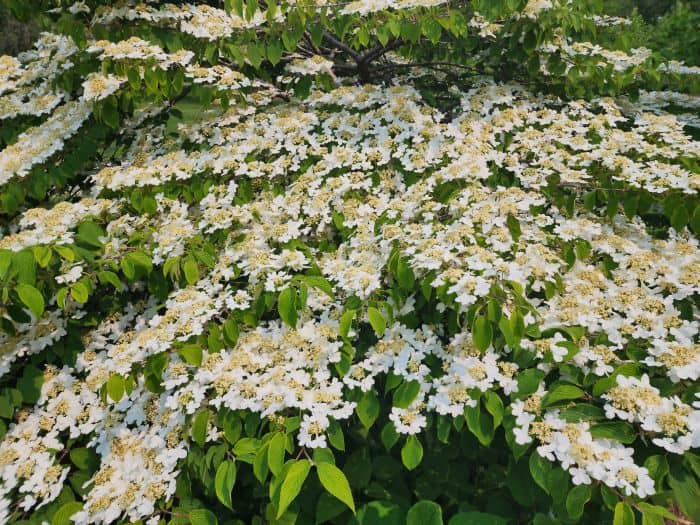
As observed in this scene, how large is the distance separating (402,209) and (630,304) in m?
0.94

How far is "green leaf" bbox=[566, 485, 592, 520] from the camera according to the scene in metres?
1.19

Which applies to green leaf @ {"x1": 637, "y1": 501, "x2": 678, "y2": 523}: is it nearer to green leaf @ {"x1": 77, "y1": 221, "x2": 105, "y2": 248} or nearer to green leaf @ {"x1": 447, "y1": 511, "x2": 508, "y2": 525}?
green leaf @ {"x1": 447, "y1": 511, "x2": 508, "y2": 525}

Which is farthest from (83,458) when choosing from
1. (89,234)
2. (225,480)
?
(89,234)

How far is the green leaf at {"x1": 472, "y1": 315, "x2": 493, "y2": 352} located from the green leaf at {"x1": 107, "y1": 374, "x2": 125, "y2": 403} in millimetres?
1188

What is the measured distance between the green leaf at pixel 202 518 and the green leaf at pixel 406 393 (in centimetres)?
65

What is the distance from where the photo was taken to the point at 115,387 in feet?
5.29

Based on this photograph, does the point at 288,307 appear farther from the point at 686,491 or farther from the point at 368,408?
the point at 686,491

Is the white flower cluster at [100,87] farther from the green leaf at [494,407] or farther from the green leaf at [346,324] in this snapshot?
the green leaf at [494,407]

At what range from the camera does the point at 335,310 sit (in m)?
1.85

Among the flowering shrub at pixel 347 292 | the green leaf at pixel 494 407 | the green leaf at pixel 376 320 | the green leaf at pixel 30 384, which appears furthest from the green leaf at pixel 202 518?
the green leaf at pixel 30 384

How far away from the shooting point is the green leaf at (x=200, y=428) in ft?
4.98

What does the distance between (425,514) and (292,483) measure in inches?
17.0

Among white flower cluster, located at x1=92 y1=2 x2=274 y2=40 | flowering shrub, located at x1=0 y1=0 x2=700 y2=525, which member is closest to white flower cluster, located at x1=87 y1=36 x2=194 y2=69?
flowering shrub, located at x1=0 y1=0 x2=700 y2=525

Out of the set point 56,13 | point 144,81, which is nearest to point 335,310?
point 144,81
